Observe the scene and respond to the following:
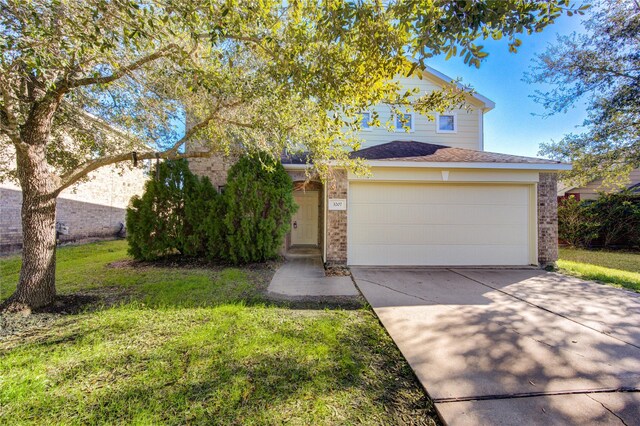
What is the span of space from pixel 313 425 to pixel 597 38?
38.3ft

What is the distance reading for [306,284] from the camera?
564 cm

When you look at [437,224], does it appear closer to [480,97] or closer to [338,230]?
[338,230]

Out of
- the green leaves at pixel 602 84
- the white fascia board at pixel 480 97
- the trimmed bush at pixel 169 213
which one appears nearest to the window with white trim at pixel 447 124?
the white fascia board at pixel 480 97

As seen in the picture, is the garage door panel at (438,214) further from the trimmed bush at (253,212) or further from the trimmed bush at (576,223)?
the trimmed bush at (576,223)

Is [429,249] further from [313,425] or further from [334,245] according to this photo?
[313,425]

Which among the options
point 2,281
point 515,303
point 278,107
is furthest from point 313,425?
point 2,281

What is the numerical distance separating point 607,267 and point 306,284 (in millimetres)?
8862

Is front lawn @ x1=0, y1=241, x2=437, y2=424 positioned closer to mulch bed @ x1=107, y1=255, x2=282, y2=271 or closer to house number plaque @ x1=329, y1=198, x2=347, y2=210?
mulch bed @ x1=107, y1=255, x2=282, y2=271

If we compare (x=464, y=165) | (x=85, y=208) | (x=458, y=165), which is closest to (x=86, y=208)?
(x=85, y=208)

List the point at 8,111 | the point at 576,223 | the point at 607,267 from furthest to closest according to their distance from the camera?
the point at 576,223
the point at 607,267
the point at 8,111

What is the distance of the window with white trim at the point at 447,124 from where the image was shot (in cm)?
1032

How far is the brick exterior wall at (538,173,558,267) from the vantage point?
7.25 metres

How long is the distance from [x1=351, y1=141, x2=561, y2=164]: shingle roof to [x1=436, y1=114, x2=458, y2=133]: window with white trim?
0.74 meters

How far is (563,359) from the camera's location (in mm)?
2873
